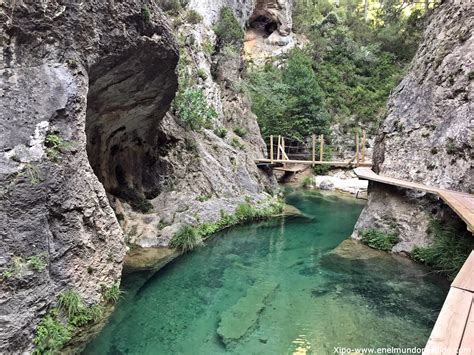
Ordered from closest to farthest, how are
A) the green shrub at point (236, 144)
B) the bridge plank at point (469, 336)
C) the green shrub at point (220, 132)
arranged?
the bridge plank at point (469, 336), the green shrub at point (220, 132), the green shrub at point (236, 144)

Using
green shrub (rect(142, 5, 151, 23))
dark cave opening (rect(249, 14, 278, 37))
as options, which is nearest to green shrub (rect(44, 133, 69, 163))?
green shrub (rect(142, 5, 151, 23))

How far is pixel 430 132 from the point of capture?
35.2ft

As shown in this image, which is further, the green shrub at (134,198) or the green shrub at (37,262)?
the green shrub at (134,198)

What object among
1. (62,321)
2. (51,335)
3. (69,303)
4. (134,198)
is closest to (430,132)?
(134,198)

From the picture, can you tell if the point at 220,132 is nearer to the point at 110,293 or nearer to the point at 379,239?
the point at 379,239

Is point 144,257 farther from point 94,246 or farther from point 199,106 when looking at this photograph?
point 199,106

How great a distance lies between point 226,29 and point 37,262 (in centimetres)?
2010

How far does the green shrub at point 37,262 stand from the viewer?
17.0 ft

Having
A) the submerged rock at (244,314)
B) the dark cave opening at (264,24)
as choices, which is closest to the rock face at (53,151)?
the submerged rock at (244,314)

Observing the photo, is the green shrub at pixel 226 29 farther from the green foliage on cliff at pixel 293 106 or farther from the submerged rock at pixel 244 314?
the submerged rock at pixel 244 314

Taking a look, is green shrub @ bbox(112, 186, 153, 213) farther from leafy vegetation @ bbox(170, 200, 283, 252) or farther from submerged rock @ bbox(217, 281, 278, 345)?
submerged rock @ bbox(217, 281, 278, 345)

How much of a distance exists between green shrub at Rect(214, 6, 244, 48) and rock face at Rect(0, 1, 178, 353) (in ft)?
49.0

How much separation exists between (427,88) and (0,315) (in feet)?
40.6

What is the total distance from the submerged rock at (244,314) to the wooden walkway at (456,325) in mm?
3999
